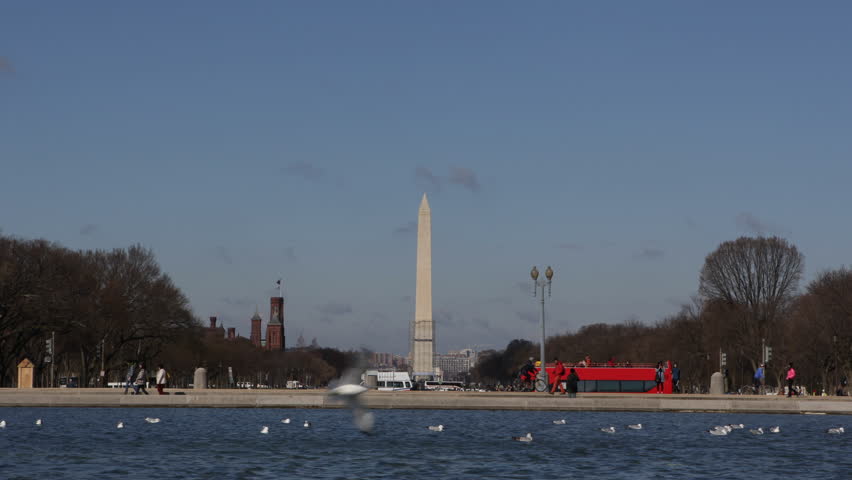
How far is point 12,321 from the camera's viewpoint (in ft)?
261

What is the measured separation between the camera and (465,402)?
167ft

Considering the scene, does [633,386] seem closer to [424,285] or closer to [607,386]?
[607,386]

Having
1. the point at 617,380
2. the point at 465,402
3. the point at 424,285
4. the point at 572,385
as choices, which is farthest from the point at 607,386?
the point at 424,285

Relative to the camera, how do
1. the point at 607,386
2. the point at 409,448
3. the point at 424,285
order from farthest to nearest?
the point at 424,285, the point at 607,386, the point at 409,448

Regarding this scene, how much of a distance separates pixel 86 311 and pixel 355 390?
7331 centimetres

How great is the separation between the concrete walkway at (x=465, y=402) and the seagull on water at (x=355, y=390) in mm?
32620

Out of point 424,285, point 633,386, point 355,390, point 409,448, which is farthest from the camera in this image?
point 424,285

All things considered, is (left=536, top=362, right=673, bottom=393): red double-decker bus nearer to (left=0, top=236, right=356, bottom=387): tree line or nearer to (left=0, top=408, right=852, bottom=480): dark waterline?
(left=0, top=408, right=852, bottom=480): dark waterline

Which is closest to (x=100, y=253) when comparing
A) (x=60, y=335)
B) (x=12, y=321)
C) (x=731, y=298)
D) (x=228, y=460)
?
(x=60, y=335)

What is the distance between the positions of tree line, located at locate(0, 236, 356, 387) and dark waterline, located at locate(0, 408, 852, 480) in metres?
34.2

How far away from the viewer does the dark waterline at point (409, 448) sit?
30.3 m

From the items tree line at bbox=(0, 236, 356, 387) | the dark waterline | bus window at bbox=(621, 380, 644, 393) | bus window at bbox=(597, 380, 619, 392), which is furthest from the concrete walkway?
tree line at bbox=(0, 236, 356, 387)

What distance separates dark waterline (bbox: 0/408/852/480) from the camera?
30.3 m

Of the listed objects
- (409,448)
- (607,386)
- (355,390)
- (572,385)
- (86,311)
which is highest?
(86,311)
